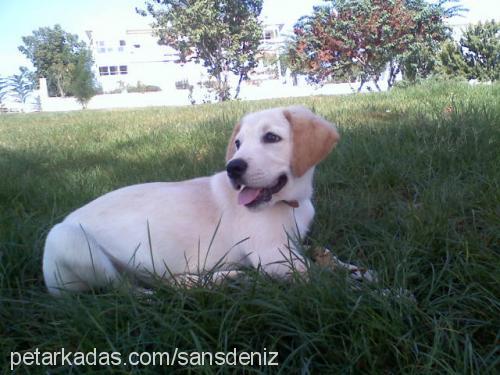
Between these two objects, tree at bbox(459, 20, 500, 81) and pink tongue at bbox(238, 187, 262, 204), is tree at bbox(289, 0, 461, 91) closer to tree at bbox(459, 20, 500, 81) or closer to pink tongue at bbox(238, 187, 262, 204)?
tree at bbox(459, 20, 500, 81)

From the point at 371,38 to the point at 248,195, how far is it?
2245 cm

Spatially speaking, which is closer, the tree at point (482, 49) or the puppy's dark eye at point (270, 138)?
the puppy's dark eye at point (270, 138)

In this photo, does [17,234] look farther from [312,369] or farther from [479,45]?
[479,45]

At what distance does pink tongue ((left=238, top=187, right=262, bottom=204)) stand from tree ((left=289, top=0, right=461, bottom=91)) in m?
22.1

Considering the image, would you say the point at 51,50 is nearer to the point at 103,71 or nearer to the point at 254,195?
the point at 103,71

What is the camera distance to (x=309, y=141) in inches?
98.1

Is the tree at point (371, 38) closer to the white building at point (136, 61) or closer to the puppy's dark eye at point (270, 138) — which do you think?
the white building at point (136, 61)

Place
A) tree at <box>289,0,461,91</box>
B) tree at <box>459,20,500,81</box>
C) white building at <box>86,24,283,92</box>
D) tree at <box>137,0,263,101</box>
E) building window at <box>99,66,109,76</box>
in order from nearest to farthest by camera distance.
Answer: tree at <box>459,20,500,81</box>
tree at <box>289,0,461,91</box>
tree at <box>137,0,263,101</box>
white building at <box>86,24,283,92</box>
building window at <box>99,66,109,76</box>

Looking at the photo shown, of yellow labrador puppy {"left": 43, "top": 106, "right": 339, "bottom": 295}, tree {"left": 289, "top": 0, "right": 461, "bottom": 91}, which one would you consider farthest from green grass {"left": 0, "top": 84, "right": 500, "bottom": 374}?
tree {"left": 289, "top": 0, "right": 461, "bottom": 91}

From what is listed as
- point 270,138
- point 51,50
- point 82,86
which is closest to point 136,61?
point 51,50

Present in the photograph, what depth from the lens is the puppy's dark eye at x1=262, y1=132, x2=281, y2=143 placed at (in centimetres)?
255

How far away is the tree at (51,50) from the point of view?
164ft

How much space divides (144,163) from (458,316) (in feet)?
12.0

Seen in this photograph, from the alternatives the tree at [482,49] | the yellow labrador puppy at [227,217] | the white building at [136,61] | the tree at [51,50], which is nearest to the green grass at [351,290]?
the yellow labrador puppy at [227,217]
